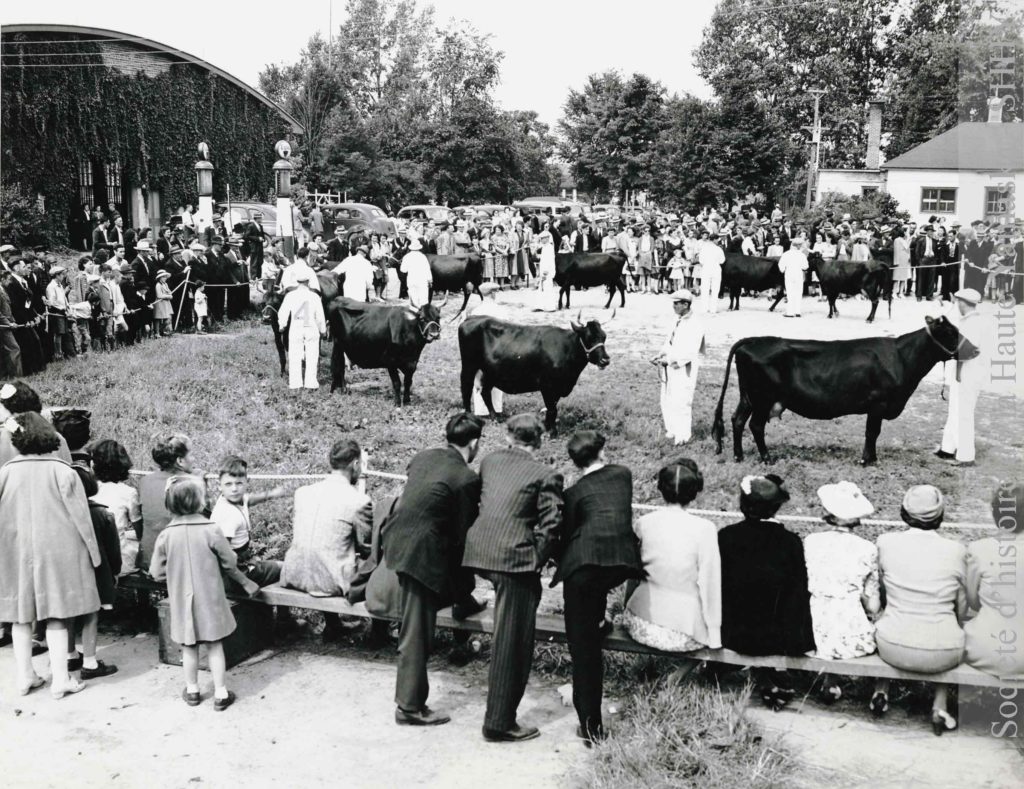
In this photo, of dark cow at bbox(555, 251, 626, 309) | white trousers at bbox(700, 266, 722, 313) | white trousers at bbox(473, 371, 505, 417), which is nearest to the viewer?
white trousers at bbox(473, 371, 505, 417)

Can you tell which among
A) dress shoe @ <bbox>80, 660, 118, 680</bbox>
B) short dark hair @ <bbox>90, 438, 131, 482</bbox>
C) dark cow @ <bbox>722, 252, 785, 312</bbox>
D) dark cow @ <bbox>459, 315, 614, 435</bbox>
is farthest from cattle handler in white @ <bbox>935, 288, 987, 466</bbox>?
dark cow @ <bbox>722, 252, 785, 312</bbox>

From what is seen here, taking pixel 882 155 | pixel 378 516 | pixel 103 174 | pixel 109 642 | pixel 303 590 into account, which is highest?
pixel 882 155

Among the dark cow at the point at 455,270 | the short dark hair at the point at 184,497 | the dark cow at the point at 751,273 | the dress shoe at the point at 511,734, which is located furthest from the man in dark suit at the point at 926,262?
the short dark hair at the point at 184,497

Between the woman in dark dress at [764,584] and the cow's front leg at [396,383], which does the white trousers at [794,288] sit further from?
the woman in dark dress at [764,584]

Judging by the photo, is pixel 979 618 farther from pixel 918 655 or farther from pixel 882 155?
pixel 882 155

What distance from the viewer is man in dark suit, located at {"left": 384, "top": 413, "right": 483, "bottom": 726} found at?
5.54m

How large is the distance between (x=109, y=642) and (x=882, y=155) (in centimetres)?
5929

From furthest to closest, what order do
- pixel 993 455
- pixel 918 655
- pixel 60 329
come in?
1. pixel 60 329
2. pixel 993 455
3. pixel 918 655

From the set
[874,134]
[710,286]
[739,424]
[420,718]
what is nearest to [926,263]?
[710,286]

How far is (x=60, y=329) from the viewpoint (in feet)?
48.0

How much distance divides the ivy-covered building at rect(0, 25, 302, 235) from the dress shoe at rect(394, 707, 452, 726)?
70.5ft

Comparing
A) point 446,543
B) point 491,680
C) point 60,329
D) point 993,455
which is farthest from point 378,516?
point 60,329

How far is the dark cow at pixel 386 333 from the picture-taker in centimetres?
1321

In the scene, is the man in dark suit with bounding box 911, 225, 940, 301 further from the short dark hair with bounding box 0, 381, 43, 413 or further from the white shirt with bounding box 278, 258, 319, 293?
the short dark hair with bounding box 0, 381, 43, 413
